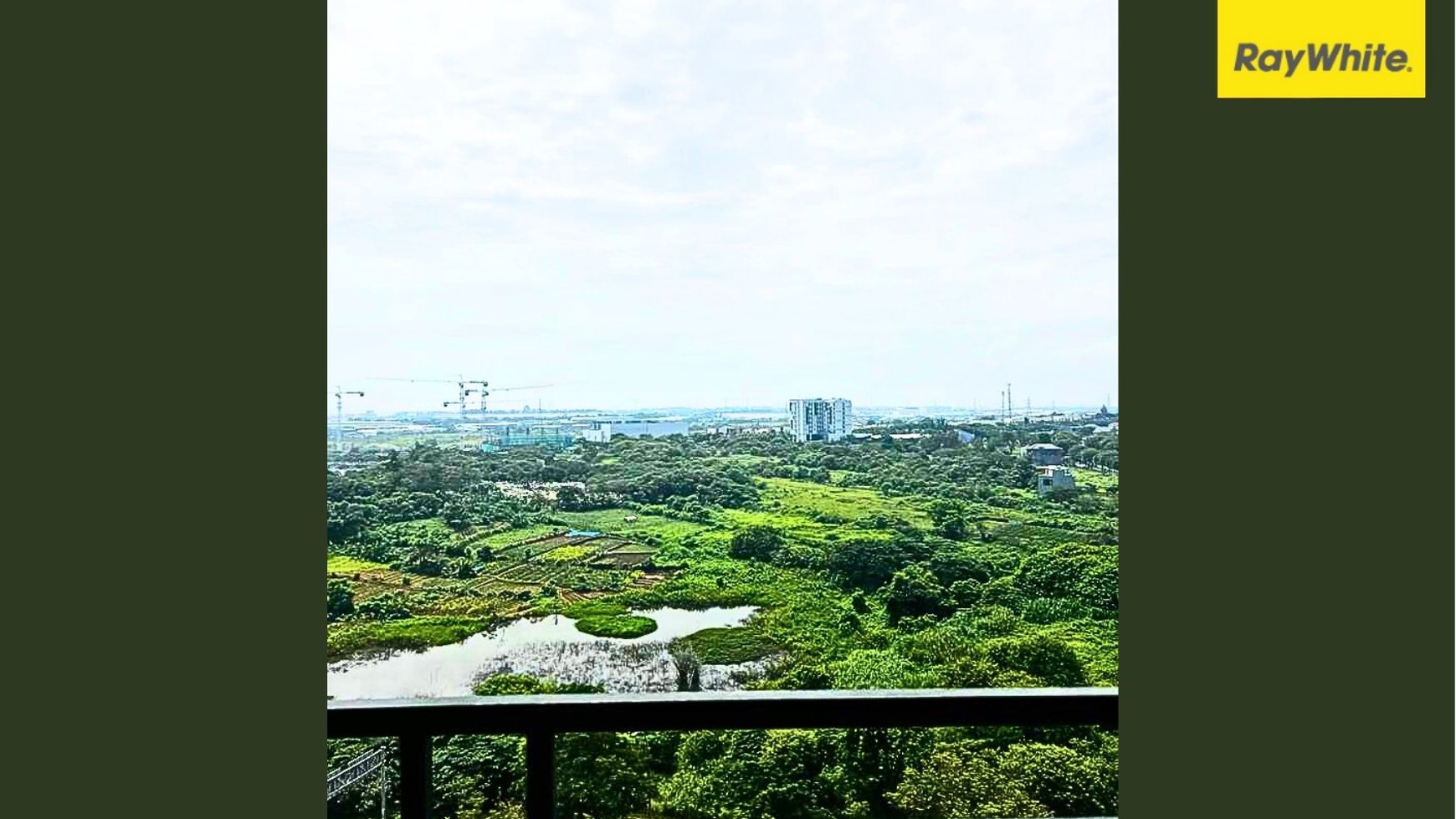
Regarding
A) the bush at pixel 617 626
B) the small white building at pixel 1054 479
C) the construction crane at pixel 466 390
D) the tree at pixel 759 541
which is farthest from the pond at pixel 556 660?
the small white building at pixel 1054 479

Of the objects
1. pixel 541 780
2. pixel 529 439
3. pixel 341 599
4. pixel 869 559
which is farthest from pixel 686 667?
pixel 541 780

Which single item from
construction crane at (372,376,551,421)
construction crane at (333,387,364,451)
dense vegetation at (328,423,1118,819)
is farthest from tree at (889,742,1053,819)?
construction crane at (372,376,551,421)

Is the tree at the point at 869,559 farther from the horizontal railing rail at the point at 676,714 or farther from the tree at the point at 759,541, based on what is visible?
the horizontal railing rail at the point at 676,714

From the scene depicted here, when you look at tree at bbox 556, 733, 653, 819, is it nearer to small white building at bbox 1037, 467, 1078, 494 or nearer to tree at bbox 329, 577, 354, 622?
tree at bbox 329, 577, 354, 622

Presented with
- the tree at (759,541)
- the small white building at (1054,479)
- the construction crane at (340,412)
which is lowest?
the tree at (759,541)
